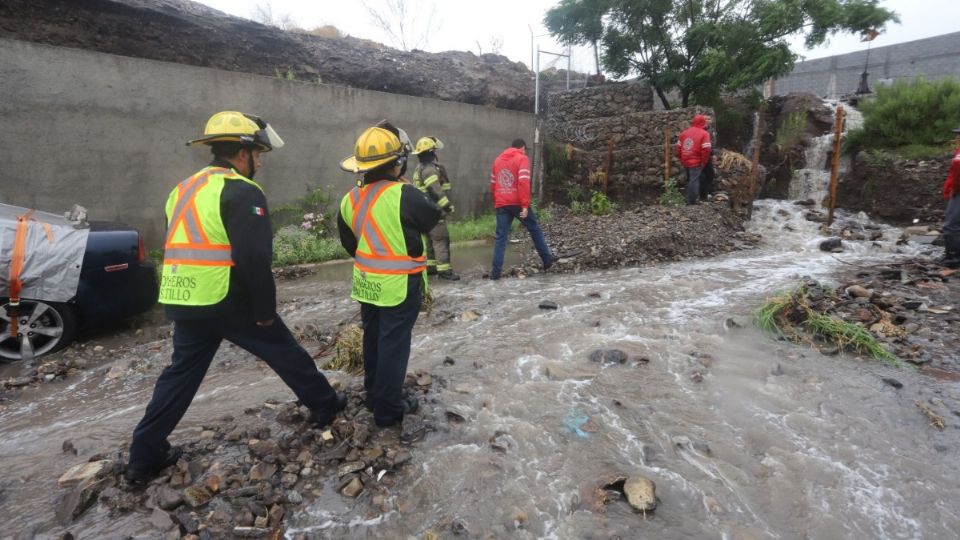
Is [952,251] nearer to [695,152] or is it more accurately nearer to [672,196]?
[695,152]

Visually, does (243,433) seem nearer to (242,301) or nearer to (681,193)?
(242,301)

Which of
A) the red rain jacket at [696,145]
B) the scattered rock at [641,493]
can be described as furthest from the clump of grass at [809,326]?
the red rain jacket at [696,145]

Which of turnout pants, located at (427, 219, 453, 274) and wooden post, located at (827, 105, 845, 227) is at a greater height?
wooden post, located at (827, 105, 845, 227)

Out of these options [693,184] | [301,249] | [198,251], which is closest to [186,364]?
[198,251]

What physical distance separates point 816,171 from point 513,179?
9.42 m

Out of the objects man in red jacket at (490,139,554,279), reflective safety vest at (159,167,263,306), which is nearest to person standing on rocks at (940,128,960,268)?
man in red jacket at (490,139,554,279)

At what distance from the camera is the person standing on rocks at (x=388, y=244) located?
275 cm

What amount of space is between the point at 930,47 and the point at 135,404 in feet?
77.4

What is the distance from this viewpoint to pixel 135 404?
151 inches

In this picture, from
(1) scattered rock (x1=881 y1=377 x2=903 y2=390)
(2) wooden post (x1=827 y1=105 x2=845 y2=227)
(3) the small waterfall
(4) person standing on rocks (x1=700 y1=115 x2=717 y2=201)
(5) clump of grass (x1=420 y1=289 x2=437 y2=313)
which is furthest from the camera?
(3) the small waterfall

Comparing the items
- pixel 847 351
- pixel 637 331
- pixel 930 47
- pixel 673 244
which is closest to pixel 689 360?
pixel 637 331

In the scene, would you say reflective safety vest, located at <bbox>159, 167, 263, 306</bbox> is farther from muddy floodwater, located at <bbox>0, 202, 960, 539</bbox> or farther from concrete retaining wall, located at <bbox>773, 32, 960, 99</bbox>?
concrete retaining wall, located at <bbox>773, 32, 960, 99</bbox>

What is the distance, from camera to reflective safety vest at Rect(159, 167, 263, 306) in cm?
241

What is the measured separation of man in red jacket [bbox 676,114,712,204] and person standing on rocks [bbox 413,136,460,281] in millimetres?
5794
